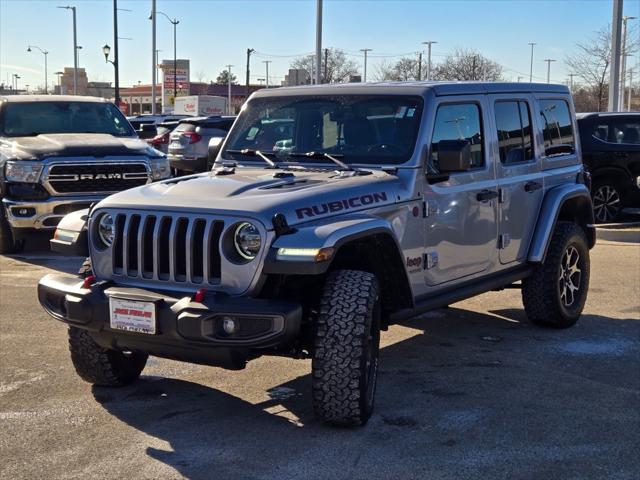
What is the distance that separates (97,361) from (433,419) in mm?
2032

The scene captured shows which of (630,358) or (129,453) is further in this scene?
(630,358)

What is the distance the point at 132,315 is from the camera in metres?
4.53

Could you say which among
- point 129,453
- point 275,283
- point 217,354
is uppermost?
point 275,283

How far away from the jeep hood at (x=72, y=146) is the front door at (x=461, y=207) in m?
5.65

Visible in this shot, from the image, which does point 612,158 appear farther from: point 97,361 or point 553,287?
point 97,361

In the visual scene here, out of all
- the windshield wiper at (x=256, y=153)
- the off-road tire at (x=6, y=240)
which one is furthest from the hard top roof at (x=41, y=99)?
the windshield wiper at (x=256, y=153)

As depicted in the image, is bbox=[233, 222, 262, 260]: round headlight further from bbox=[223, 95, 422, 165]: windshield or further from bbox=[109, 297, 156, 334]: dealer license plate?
bbox=[223, 95, 422, 165]: windshield

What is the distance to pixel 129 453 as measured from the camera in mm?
4445

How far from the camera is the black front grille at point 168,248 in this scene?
4.54 metres

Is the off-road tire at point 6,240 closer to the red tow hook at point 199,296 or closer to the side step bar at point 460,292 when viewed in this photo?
the side step bar at point 460,292

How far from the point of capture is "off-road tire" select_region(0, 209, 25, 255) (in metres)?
10.7

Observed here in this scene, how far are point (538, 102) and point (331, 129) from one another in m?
2.07

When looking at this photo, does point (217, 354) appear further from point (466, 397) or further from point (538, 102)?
point (538, 102)

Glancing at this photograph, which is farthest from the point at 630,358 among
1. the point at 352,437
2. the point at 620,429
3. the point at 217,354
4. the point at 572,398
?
the point at 217,354
